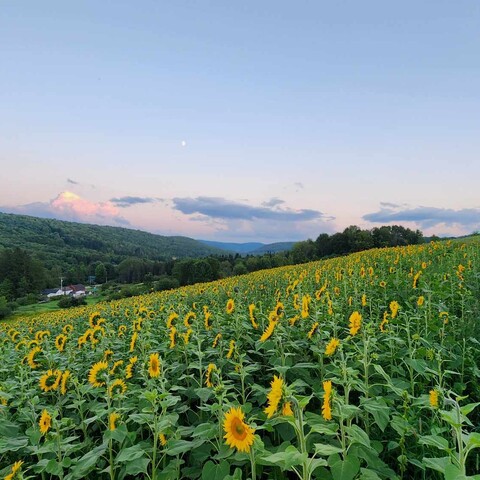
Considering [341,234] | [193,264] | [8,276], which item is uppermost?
[341,234]

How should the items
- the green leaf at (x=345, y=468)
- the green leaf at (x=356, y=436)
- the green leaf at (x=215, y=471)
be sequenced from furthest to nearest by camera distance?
the green leaf at (x=215, y=471) → the green leaf at (x=356, y=436) → the green leaf at (x=345, y=468)

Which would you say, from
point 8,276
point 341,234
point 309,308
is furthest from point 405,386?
point 8,276

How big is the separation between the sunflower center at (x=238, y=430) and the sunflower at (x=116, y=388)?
1.68 metres

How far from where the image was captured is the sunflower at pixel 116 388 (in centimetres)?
341

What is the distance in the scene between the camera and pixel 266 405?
3.66 metres

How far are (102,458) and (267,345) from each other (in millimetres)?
1869

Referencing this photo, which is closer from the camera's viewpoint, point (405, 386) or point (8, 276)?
point (405, 386)

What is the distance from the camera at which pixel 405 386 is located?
3.13 meters

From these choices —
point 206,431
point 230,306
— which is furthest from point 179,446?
point 230,306

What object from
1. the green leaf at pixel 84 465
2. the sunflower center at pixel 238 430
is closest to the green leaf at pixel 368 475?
the sunflower center at pixel 238 430

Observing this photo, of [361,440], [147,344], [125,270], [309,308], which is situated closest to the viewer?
[361,440]

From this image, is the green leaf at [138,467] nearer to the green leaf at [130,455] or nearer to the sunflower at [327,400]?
the green leaf at [130,455]

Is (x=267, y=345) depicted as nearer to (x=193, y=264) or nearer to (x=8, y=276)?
(x=193, y=264)

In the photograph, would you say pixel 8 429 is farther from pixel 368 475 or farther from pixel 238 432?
pixel 368 475
